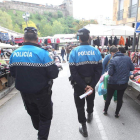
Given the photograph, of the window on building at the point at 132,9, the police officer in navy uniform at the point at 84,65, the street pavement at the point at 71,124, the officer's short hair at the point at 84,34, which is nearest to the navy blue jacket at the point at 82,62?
the police officer in navy uniform at the point at 84,65

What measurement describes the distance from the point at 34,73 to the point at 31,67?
10 centimetres

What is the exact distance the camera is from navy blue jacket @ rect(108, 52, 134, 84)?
8.80 ft

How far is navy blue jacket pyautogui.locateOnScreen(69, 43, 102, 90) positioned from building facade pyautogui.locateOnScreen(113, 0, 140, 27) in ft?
36.6

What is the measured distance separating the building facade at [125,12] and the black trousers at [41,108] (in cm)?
1209

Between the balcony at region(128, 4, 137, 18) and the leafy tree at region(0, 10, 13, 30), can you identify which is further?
the leafy tree at region(0, 10, 13, 30)

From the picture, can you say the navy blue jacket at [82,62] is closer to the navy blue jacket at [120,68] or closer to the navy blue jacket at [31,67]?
the navy blue jacket at [31,67]

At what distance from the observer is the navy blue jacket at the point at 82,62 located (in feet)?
7.11

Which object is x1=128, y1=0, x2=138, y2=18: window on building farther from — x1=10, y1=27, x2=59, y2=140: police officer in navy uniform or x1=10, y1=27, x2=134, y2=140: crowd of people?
x1=10, y1=27, x2=59, y2=140: police officer in navy uniform

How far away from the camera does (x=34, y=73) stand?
181 centimetres

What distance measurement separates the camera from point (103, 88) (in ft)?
11.0

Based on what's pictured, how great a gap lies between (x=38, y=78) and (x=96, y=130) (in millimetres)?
1853

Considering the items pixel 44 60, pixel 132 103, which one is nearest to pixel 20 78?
pixel 44 60

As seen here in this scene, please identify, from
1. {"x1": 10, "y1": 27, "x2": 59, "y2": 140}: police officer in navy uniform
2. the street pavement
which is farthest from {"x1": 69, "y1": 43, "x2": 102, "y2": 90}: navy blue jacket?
the street pavement

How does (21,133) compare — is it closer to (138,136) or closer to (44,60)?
(44,60)
